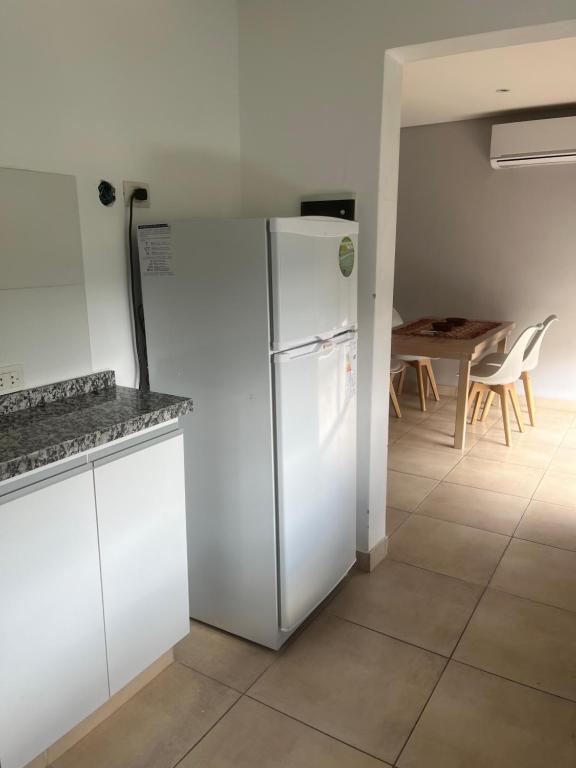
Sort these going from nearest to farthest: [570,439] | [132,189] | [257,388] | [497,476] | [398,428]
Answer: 1. [257,388]
2. [132,189]
3. [497,476]
4. [570,439]
5. [398,428]

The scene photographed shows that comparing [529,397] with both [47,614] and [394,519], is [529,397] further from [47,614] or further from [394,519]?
[47,614]

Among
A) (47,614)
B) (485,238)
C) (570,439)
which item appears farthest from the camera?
(485,238)

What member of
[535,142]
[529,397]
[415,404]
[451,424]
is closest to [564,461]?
[529,397]

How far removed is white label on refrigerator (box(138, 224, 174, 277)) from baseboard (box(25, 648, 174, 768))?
1325 mm

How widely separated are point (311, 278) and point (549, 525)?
198 centimetres

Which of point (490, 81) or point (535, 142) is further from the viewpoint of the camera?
point (535, 142)

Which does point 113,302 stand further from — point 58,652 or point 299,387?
point 58,652

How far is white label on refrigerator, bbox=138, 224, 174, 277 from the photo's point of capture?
2.01 m

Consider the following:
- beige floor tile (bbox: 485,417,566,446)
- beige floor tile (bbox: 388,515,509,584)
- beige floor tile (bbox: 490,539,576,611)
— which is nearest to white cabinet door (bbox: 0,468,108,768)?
beige floor tile (bbox: 388,515,509,584)

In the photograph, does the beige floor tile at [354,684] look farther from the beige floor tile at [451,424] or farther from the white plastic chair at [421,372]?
the white plastic chair at [421,372]

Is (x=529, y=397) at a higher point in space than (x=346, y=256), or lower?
lower

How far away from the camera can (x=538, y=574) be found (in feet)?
8.66

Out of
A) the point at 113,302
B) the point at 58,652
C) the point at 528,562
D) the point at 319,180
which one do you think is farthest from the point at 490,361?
the point at 58,652

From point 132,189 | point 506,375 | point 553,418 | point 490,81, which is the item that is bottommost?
point 553,418
